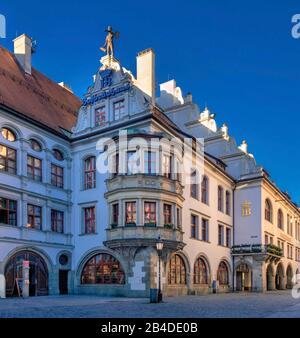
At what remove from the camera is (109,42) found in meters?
35.0

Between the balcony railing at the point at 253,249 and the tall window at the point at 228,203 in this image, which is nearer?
the balcony railing at the point at 253,249

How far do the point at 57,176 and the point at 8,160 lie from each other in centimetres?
492

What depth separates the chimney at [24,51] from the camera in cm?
3772

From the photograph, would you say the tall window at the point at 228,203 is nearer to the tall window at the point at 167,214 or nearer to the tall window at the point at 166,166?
the tall window at the point at 166,166

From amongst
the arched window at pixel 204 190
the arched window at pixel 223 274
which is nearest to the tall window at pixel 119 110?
the arched window at pixel 204 190

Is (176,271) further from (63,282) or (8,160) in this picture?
(8,160)

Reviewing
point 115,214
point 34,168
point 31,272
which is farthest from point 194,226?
point 34,168

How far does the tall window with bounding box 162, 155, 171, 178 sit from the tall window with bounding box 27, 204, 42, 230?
28.2 ft

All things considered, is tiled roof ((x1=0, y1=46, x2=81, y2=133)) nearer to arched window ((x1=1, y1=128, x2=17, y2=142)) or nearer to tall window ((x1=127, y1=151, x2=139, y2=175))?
arched window ((x1=1, y1=128, x2=17, y2=142))

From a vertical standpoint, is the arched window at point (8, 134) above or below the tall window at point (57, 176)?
above

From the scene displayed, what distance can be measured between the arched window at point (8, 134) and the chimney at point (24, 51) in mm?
10169

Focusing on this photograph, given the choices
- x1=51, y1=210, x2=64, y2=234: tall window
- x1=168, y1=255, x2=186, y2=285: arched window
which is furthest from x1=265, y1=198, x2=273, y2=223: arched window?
x1=51, y1=210, x2=64, y2=234: tall window

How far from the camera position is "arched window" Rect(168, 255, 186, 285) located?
31395 mm
